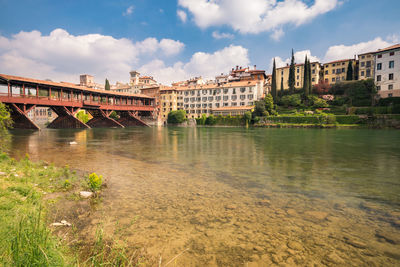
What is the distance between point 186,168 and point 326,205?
640 centimetres

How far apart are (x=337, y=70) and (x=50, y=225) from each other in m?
97.0

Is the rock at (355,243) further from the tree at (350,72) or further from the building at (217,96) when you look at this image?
the tree at (350,72)

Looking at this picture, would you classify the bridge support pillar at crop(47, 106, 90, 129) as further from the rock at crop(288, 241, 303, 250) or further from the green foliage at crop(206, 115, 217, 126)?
the rock at crop(288, 241, 303, 250)

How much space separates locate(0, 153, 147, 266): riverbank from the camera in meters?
2.33

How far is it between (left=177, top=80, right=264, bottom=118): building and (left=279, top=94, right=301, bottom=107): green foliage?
11155 mm

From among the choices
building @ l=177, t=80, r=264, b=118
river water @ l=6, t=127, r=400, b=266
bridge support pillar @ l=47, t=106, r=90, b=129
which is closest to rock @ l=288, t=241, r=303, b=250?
river water @ l=6, t=127, r=400, b=266

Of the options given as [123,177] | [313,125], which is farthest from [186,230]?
[313,125]

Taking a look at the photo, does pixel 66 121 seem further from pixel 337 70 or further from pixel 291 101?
pixel 337 70

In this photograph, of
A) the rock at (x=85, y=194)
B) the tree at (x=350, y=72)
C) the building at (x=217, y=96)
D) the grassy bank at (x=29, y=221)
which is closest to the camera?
the grassy bank at (x=29, y=221)

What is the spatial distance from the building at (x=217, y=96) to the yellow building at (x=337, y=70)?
25824 mm

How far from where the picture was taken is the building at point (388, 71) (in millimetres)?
52125

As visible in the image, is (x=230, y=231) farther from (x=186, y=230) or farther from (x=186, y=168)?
(x=186, y=168)

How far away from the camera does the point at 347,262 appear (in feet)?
11.5

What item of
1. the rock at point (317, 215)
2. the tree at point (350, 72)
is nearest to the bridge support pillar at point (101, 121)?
the rock at point (317, 215)
